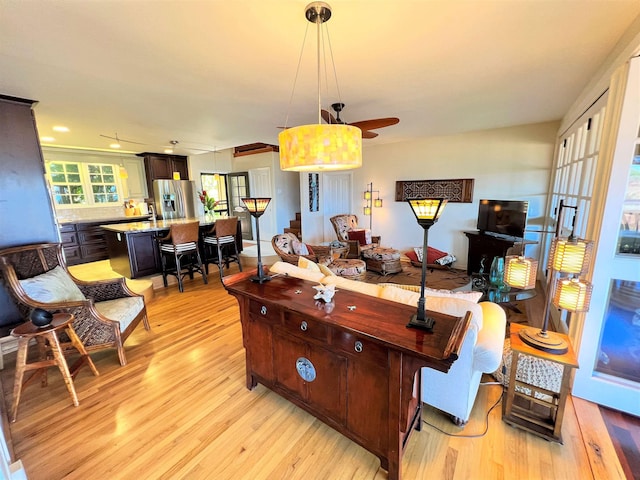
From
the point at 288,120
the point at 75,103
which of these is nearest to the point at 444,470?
the point at 288,120

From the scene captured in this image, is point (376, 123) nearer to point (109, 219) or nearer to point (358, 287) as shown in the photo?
point (358, 287)

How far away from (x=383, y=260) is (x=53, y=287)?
4.09m

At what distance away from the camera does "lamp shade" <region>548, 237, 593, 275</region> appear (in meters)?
1.55

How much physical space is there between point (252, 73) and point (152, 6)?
2.81 feet

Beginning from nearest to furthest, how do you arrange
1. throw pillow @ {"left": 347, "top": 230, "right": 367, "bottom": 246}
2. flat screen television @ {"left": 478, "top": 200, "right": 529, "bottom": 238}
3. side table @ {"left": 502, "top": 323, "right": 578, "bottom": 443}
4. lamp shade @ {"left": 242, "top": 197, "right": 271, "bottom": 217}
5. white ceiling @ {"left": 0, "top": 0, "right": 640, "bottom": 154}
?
white ceiling @ {"left": 0, "top": 0, "right": 640, "bottom": 154} < side table @ {"left": 502, "top": 323, "right": 578, "bottom": 443} < lamp shade @ {"left": 242, "top": 197, "right": 271, "bottom": 217} < flat screen television @ {"left": 478, "top": 200, "right": 529, "bottom": 238} < throw pillow @ {"left": 347, "top": 230, "right": 367, "bottom": 246}

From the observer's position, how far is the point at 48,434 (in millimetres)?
1680

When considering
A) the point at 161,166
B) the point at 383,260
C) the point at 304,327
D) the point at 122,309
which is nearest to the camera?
the point at 304,327

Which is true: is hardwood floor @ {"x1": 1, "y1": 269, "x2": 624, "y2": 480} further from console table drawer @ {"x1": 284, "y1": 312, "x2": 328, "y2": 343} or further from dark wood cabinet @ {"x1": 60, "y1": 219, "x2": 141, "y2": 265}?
dark wood cabinet @ {"x1": 60, "y1": 219, "x2": 141, "y2": 265}

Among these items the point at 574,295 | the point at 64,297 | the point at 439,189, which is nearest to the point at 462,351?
the point at 574,295

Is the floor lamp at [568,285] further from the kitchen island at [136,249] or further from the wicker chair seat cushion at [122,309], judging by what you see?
the kitchen island at [136,249]


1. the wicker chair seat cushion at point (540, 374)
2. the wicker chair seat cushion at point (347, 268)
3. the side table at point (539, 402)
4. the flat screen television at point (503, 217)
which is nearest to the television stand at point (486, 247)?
the flat screen television at point (503, 217)

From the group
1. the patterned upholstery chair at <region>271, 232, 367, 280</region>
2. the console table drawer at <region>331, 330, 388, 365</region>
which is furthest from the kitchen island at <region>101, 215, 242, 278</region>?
the console table drawer at <region>331, 330, 388, 365</region>

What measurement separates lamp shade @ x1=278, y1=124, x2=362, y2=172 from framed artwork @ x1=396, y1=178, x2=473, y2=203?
356cm

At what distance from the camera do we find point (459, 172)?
485 cm
